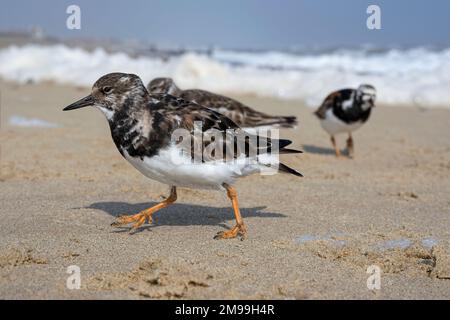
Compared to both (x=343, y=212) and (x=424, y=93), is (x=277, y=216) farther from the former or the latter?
(x=424, y=93)

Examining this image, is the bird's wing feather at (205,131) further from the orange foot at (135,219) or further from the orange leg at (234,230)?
the orange foot at (135,219)

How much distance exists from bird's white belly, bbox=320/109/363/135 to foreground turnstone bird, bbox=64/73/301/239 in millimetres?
4170

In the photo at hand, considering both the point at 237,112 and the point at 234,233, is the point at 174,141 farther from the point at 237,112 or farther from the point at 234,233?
the point at 237,112

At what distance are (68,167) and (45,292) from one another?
3.47 m

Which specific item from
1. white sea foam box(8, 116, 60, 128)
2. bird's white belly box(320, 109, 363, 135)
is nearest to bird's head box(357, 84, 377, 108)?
bird's white belly box(320, 109, 363, 135)

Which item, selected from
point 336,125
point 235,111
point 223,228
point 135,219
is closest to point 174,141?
point 135,219

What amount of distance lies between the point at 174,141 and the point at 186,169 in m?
0.20

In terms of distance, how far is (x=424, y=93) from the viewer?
13.2 metres

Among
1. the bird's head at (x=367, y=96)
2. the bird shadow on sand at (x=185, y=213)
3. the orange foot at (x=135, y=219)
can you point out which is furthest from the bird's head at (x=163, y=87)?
the orange foot at (x=135, y=219)

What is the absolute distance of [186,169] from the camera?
4090 mm

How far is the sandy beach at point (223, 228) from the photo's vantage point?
3.36 meters

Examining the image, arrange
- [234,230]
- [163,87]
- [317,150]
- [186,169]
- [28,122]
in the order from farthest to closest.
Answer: [28,122] < [317,150] < [163,87] < [234,230] < [186,169]

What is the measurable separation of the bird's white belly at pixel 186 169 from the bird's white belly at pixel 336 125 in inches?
173

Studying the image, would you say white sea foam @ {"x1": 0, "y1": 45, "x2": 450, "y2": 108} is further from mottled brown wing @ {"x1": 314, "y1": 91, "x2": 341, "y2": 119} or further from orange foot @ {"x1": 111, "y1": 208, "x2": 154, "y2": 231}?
orange foot @ {"x1": 111, "y1": 208, "x2": 154, "y2": 231}
